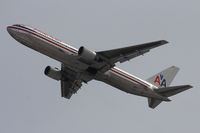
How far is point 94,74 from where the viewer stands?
46.0 m

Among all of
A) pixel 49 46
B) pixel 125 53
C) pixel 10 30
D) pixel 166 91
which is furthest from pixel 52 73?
pixel 166 91

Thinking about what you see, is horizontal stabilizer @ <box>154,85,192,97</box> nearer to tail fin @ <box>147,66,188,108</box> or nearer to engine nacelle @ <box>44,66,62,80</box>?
tail fin @ <box>147,66,188,108</box>

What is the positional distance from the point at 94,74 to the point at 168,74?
1438cm

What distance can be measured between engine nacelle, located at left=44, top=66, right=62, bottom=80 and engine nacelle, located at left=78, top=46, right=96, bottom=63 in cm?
817

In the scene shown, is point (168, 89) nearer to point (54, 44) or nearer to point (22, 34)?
point (54, 44)

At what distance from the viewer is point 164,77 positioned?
55125 millimetres

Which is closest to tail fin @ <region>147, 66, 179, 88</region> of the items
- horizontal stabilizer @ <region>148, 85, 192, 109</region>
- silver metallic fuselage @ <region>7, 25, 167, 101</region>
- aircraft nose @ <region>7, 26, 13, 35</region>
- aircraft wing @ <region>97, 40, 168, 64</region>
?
horizontal stabilizer @ <region>148, 85, 192, 109</region>

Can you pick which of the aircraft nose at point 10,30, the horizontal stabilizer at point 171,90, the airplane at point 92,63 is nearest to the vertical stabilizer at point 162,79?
the airplane at point 92,63

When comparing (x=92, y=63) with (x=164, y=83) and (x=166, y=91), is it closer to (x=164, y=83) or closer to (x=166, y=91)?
(x=166, y=91)

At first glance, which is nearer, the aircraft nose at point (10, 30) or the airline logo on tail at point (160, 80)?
the aircraft nose at point (10, 30)

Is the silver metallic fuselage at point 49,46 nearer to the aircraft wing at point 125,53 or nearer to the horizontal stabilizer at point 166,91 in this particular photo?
the aircraft wing at point 125,53

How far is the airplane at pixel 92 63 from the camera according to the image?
1695 inches

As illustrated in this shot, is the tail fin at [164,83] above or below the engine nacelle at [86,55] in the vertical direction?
below

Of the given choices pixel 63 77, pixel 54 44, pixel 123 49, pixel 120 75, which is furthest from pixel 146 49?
pixel 63 77
